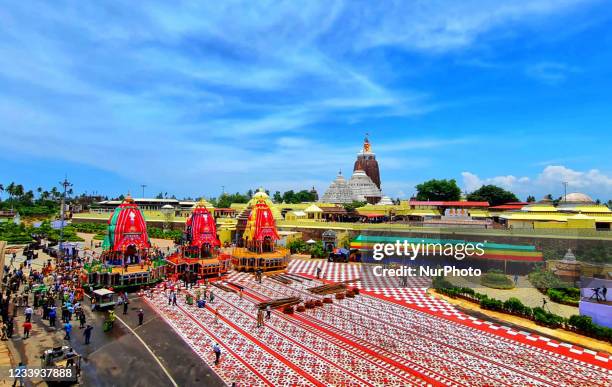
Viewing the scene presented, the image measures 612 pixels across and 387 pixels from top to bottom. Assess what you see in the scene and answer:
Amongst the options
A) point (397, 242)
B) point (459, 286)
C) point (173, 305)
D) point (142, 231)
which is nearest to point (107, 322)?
point (173, 305)

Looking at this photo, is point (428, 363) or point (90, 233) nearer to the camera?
point (428, 363)

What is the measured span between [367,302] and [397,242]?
11.3 metres

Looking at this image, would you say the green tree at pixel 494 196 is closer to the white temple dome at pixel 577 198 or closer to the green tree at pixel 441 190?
the green tree at pixel 441 190

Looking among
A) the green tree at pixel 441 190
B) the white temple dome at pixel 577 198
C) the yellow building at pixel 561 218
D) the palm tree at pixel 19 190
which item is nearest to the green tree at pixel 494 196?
the green tree at pixel 441 190

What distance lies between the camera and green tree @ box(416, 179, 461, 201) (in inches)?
2362

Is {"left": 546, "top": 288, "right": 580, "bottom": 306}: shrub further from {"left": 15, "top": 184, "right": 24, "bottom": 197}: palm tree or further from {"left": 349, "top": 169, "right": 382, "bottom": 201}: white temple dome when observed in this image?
{"left": 15, "top": 184, "right": 24, "bottom": 197}: palm tree

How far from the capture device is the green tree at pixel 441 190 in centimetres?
6000

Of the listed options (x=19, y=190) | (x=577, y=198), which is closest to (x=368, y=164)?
(x=577, y=198)

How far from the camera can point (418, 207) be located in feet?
173

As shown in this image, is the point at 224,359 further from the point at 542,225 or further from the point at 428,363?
the point at 542,225

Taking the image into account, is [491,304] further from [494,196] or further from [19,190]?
[19,190]

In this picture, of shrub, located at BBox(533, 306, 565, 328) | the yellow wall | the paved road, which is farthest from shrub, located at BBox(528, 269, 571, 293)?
the yellow wall

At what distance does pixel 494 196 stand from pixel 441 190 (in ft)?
27.7

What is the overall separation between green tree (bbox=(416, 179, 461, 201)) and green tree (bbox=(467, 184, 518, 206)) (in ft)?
9.78
